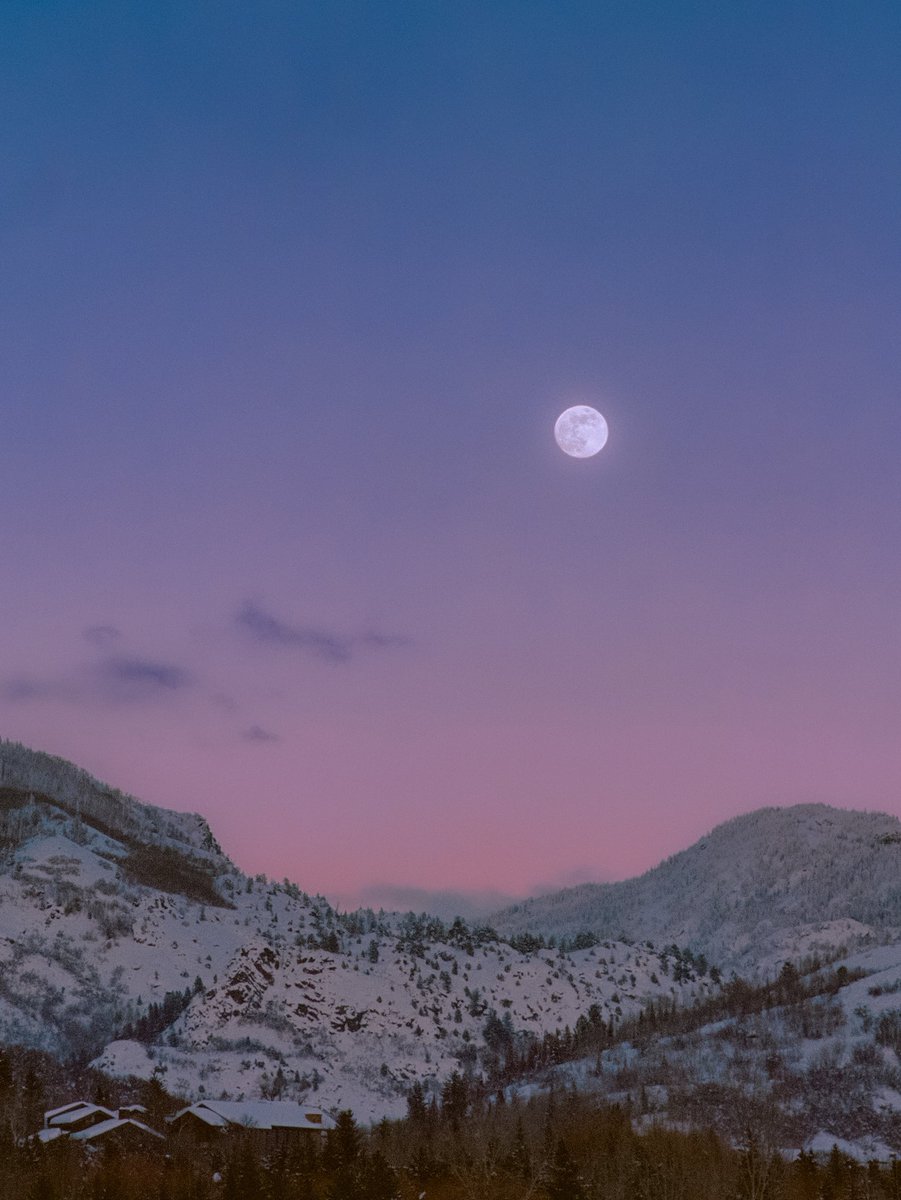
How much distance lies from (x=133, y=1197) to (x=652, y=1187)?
49.5 m

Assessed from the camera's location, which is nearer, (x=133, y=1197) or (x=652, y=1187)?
(x=133, y=1197)

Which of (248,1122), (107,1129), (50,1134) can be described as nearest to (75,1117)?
(107,1129)

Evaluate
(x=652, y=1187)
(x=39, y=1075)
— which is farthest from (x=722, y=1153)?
(x=39, y=1075)

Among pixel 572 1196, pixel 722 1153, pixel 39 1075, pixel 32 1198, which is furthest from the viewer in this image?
pixel 39 1075

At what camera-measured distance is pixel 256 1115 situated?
563 ft

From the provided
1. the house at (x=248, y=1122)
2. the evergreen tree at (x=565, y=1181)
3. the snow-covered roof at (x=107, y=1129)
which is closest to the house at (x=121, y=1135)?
the snow-covered roof at (x=107, y=1129)

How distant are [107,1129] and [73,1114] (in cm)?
786

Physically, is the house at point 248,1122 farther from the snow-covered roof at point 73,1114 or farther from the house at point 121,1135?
the snow-covered roof at point 73,1114

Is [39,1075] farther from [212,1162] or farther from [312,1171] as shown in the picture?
[312,1171]

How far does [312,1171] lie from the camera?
12825cm

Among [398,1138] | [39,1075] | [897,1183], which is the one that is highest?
[39,1075]

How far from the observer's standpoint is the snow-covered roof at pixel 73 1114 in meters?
150

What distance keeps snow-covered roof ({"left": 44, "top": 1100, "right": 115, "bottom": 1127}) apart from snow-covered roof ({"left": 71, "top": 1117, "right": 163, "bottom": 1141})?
223 centimetres

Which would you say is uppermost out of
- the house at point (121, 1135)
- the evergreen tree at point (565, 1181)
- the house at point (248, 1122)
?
the house at point (248, 1122)
